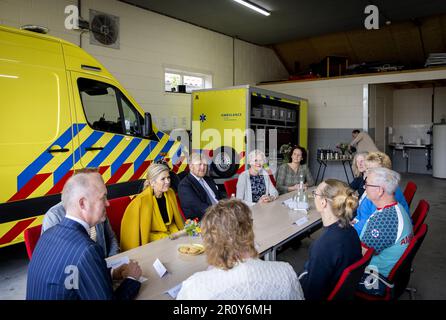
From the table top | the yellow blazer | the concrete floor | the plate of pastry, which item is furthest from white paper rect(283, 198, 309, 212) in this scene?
the plate of pastry

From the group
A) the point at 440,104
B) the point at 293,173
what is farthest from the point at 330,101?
the point at 293,173

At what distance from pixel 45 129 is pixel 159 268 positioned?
7.64ft

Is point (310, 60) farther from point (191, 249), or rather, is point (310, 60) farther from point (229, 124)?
point (191, 249)

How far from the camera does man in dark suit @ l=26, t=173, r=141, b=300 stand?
1.45 m

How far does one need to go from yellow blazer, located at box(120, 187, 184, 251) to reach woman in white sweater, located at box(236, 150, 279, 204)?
1.34 m

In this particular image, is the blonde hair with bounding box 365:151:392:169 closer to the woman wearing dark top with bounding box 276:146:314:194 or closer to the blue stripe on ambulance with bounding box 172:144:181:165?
the woman wearing dark top with bounding box 276:146:314:194

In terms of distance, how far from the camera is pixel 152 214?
2846mm

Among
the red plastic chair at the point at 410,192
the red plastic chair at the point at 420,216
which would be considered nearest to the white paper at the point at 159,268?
the red plastic chair at the point at 420,216

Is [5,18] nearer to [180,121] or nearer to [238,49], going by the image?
[180,121]

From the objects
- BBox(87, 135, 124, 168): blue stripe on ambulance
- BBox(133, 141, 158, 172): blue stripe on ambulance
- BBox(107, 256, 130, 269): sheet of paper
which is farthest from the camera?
BBox(133, 141, 158, 172): blue stripe on ambulance

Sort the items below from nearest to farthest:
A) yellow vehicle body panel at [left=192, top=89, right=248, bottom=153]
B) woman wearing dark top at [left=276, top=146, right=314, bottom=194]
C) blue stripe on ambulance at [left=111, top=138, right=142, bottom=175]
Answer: blue stripe on ambulance at [left=111, top=138, right=142, bottom=175]
woman wearing dark top at [left=276, top=146, right=314, bottom=194]
yellow vehicle body panel at [left=192, top=89, right=248, bottom=153]

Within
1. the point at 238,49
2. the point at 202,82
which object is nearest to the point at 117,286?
the point at 202,82

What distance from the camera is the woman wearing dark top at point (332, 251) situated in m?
1.82
